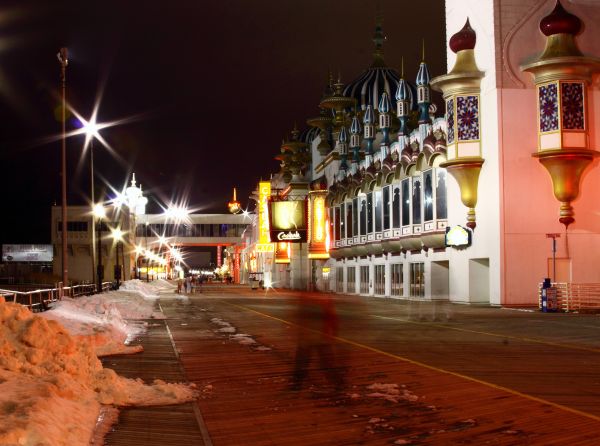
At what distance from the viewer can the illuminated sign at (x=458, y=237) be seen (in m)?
41.0

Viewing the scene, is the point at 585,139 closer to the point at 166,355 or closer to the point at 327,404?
the point at 166,355

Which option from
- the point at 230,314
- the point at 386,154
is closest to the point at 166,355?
the point at 230,314

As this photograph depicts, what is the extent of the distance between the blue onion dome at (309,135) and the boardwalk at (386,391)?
68927 millimetres

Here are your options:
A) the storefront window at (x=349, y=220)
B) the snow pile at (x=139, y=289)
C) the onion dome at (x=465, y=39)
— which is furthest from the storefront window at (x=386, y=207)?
the snow pile at (x=139, y=289)

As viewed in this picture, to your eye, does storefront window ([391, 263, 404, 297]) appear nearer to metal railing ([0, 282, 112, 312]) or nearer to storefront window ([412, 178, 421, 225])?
storefront window ([412, 178, 421, 225])

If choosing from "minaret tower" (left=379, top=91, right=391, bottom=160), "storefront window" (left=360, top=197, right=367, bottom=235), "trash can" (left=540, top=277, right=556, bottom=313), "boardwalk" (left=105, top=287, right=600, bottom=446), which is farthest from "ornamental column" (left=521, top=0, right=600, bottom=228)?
"storefront window" (left=360, top=197, right=367, bottom=235)

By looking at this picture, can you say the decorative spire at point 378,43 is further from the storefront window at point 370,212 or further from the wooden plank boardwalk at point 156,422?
the wooden plank boardwalk at point 156,422

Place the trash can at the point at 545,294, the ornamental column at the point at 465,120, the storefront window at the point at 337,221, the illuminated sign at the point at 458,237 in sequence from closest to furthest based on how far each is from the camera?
the trash can at the point at 545,294 → the ornamental column at the point at 465,120 → the illuminated sign at the point at 458,237 → the storefront window at the point at 337,221

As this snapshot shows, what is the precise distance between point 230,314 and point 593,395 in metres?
24.5

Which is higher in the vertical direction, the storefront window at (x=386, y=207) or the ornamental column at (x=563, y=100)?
the ornamental column at (x=563, y=100)

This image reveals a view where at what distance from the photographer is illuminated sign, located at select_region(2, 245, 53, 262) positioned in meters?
132

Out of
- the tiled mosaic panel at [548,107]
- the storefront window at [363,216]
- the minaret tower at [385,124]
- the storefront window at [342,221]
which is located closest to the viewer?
the tiled mosaic panel at [548,107]

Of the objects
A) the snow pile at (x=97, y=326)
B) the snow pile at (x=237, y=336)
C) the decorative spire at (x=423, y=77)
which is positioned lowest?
the snow pile at (x=237, y=336)

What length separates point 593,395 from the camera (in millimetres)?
11188
